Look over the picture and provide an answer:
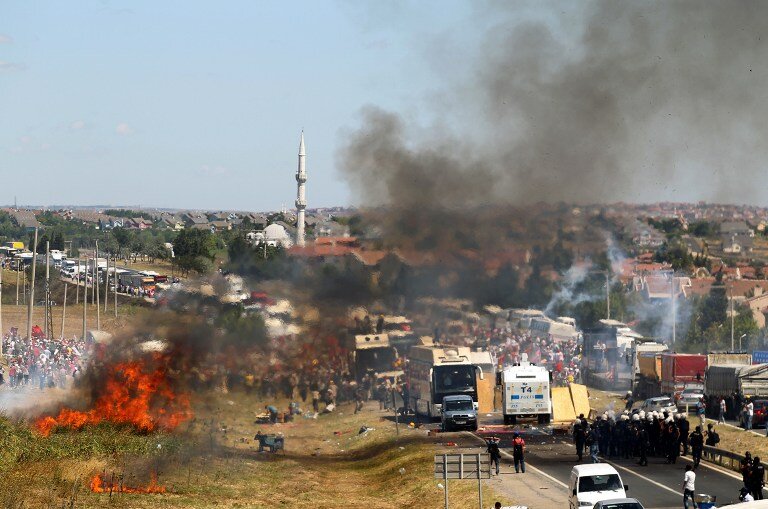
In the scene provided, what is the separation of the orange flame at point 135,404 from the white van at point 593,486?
2093 cm

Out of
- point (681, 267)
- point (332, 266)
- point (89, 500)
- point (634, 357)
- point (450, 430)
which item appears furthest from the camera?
point (681, 267)

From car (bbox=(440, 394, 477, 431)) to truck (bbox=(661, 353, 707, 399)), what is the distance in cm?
1619

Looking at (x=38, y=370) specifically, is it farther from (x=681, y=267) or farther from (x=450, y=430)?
(x=681, y=267)

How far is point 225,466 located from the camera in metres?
50.6

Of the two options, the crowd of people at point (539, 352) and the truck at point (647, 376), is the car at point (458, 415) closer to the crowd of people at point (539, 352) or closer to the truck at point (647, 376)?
the crowd of people at point (539, 352)

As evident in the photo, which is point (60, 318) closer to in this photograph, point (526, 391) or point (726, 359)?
point (526, 391)

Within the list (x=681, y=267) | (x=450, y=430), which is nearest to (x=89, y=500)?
(x=450, y=430)

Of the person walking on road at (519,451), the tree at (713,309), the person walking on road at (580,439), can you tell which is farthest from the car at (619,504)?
the tree at (713,309)

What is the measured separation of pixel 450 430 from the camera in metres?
62.1

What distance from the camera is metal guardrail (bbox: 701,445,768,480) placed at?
1853 inches

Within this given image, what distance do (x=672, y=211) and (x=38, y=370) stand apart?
43946 mm

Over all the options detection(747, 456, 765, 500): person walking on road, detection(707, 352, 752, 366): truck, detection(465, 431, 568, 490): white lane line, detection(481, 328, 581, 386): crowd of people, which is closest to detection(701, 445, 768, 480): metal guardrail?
detection(465, 431, 568, 490): white lane line

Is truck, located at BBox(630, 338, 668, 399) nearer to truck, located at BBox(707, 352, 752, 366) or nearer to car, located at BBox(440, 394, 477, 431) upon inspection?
truck, located at BBox(707, 352, 752, 366)

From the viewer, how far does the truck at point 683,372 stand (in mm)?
73125
